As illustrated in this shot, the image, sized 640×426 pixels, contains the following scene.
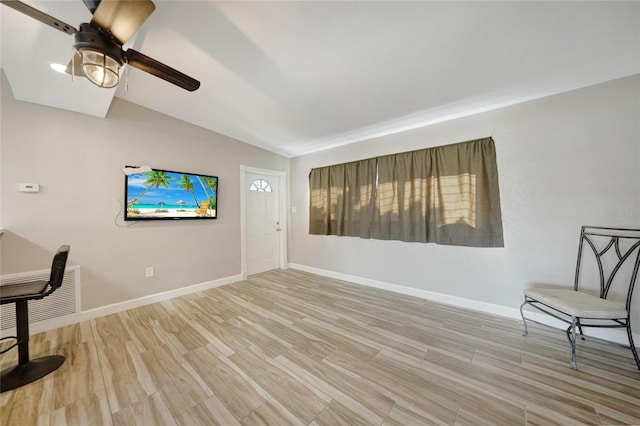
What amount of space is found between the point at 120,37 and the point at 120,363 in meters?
2.37

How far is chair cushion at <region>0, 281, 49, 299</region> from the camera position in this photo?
1.59 meters

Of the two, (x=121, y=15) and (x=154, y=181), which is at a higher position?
(x=121, y=15)

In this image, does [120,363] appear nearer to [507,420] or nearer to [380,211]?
[507,420]

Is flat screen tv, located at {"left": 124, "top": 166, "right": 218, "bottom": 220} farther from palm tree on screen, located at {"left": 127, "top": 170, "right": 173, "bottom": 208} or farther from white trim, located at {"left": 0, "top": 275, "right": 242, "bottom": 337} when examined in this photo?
white trim, located at {"left": 0, "top": 275, "right": 242, "bottom": 337}

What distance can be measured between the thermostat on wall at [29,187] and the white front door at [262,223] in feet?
8.08

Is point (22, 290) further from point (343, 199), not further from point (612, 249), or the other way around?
point (612, 249)

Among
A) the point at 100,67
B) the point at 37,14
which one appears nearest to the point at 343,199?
the point at 100,67

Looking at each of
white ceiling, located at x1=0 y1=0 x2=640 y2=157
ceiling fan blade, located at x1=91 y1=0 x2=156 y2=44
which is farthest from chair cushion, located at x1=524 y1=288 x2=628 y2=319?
ceiling fan blade, located at x1=91 y1=0 x2=156 y2=44

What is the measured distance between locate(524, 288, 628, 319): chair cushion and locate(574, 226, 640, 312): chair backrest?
290 millimetres

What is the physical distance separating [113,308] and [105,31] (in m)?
3.01

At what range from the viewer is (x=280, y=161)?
4.72 metres

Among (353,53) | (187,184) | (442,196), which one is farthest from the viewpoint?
(187,184)

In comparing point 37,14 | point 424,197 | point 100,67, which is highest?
point 37,14

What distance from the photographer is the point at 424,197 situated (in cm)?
304
